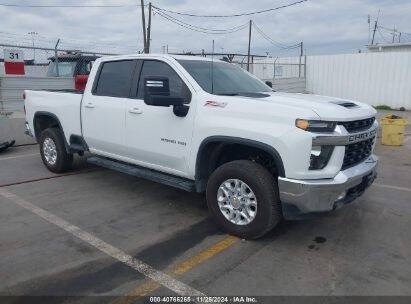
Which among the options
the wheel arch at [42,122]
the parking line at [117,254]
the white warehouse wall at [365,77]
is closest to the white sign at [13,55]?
the wheel arch at [42,122]

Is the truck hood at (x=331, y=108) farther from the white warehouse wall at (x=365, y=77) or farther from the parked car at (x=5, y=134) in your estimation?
the white warehouse wall at (x=365, y=77)

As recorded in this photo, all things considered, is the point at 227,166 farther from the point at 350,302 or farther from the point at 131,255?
the point at 350,302

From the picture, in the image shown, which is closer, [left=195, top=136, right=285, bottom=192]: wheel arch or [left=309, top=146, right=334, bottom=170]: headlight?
[left=309, top=146, right=334, bottom=170]: headlight

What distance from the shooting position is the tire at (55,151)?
263 inches

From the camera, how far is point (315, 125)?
149 inches

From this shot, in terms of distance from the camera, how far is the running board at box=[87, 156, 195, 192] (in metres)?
4.80

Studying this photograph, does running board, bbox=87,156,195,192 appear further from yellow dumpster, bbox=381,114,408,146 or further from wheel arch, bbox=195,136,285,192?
yellow dumpster, bbox=381,114,408,146

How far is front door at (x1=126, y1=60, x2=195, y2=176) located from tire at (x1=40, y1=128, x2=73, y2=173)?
1.87 metres

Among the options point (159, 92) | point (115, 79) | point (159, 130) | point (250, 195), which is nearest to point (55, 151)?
point (115, 79)

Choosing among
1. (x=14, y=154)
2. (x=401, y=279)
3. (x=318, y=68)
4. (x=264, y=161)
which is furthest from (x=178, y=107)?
(x=318, y=68)

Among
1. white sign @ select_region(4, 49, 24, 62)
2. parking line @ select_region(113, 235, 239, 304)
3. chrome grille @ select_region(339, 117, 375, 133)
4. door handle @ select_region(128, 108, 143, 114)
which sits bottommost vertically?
parking line @ select_region(113, 235, 239, 304)

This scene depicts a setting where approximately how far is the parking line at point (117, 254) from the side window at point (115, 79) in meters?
1.79

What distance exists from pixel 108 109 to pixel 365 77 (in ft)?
60.0

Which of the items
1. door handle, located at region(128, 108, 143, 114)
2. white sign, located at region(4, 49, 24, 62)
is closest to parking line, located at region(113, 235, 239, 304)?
door handle, located at region(128, 108, 143, 114)
